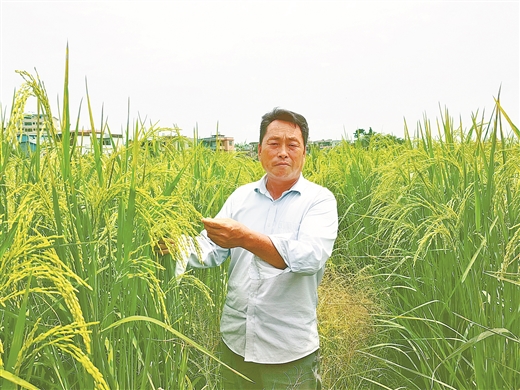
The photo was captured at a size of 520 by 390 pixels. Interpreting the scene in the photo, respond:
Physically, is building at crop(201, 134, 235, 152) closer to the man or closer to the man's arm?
the man

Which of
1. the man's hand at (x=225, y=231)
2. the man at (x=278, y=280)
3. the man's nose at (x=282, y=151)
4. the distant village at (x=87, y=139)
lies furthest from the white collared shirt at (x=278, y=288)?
the distant village at (x=87, y=139)

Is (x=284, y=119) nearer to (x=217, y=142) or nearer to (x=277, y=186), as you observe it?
(x=277, y=186)

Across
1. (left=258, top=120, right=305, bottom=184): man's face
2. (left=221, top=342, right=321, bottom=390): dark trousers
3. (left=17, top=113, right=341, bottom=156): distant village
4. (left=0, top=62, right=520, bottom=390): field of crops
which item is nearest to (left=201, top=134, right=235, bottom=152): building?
(left=17, top=113, right=341, bottom=156): distant village

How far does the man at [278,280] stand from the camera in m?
2.07

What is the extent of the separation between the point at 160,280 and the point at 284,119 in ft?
3.44

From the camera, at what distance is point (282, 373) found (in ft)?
6.88

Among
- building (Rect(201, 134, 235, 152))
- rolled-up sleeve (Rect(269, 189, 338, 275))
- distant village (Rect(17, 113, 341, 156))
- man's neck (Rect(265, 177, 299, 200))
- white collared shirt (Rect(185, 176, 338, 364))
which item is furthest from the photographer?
building (Rect(201, 134, 235, 152))

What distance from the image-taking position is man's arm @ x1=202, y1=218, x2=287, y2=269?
1.68 metres

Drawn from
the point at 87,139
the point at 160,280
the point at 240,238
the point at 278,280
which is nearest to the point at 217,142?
the point at 87,139

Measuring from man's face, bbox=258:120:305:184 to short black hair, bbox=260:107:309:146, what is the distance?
0.08 ft

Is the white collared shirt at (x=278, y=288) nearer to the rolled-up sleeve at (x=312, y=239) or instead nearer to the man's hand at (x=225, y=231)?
the rolled-up sleeve at (x=312, y=239)

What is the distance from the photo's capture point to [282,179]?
2225 millimetres

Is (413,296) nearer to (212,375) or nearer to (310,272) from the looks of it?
(310,272)

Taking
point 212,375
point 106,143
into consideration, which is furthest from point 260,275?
point 106,143
